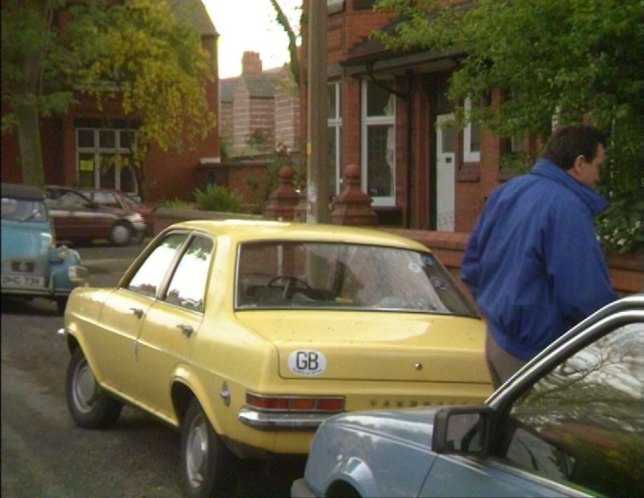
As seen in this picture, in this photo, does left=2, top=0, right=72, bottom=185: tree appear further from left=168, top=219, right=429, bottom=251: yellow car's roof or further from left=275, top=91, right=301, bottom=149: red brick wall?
left=275, top=91, right=301, bottom=149: red brick wall

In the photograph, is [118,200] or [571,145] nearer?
[118,200]

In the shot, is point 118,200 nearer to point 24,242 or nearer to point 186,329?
point 186,329

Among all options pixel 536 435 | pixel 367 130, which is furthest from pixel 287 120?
pixel 536 435

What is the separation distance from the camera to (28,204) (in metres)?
2.31

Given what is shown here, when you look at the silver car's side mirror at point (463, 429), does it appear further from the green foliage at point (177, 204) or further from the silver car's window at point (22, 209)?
the green foliage at point (177, 204)

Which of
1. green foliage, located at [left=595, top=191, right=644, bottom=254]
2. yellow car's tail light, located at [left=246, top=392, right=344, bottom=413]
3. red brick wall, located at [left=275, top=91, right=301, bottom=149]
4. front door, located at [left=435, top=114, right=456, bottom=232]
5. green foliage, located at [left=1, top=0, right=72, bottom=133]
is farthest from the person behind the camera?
front door, located at [left=435, top=114, right=456, bottom=232]

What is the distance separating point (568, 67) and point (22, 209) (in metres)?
7.22

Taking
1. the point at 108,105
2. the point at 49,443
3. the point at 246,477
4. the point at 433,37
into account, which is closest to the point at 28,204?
the point at 49,443

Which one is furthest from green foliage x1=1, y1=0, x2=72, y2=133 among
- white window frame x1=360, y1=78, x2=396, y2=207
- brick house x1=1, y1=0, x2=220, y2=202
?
white window frame x1=360, y1=78, x2=396, y2=207

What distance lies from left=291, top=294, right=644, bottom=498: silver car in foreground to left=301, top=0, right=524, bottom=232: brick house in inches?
481

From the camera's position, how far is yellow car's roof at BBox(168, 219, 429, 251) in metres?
6.72

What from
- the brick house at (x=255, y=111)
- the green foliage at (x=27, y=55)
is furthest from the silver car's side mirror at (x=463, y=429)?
the brick house at (x=255, y=111)

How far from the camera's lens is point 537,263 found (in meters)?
4.94

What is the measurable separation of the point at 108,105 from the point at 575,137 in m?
1.92
